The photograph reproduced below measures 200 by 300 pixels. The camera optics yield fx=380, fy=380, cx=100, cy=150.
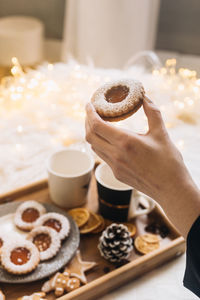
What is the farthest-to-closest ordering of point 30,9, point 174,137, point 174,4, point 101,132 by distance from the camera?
1. point 30,9
2. point 174,4
3. point 174,137
4. point 101,132

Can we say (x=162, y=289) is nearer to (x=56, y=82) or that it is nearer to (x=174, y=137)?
(x=174, y=137)

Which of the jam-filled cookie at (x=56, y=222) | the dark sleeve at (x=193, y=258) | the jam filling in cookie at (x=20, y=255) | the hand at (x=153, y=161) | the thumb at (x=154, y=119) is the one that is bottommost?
the jam filling in cookie at (x=20, y=255)

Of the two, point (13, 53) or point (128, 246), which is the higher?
point (128, 246)

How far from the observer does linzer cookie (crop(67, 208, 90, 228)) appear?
0.97 metres

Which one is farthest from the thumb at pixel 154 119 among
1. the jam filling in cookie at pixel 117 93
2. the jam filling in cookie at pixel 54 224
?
the jam filling in cookie at pixel 54 224

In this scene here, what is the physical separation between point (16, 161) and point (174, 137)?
1.88 feet

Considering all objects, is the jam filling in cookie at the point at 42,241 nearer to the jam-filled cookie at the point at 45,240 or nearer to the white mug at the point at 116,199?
the jam-filled cookie at the point at 45,240

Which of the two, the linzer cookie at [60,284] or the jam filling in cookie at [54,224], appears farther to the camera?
the jam filling in cookie at [54,224]

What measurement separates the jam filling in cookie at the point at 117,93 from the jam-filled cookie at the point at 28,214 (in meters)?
0.33

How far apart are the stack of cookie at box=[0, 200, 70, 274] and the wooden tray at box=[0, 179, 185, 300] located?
46 millimetres

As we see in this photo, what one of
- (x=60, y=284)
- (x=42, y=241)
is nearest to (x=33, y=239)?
(x=42, y=241)

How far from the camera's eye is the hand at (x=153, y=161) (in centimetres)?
69

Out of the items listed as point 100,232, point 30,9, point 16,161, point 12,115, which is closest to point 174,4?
point 30,9

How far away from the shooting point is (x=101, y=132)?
0.75 m
